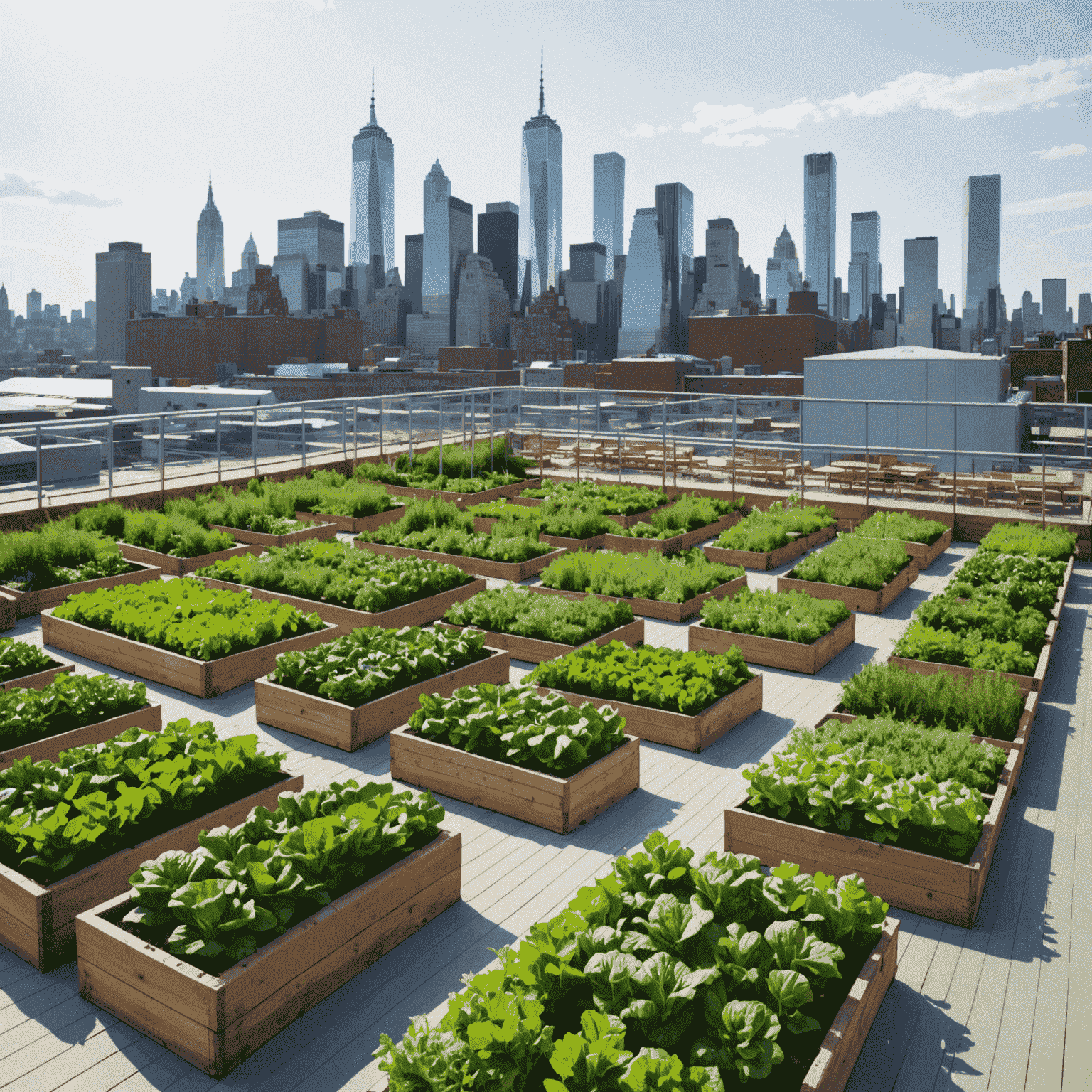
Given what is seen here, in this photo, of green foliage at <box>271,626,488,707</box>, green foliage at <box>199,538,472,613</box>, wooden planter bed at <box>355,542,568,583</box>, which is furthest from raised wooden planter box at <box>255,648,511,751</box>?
wooden planter bed at <box>355,542,568,583</box>

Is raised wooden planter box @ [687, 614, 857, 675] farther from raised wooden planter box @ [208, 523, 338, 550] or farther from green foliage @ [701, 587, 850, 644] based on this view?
raised wooden planter box @ [208, 523, 338, 550]

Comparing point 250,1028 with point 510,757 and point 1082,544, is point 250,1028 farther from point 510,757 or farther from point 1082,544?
point 1082,544

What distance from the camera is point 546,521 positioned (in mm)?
12812

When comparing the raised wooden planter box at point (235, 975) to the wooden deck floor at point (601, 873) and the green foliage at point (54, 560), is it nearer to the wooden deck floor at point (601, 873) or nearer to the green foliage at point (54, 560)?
the wooden deck floor at point (601, 873)

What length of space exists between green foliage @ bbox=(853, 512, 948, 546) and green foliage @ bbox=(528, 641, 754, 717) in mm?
5739

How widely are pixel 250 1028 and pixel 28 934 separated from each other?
1346mm

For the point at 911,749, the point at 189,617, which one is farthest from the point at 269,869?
the point at 189,617

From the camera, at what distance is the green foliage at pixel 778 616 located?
8508 millimetres

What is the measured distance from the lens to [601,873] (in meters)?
5.00

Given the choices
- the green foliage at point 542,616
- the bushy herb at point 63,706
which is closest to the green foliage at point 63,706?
the bushy herb at point 63,706

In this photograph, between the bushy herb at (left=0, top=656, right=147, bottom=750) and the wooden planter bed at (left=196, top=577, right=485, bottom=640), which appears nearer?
the bushy herb at (left=0, top=656, right=147, bottom=750)

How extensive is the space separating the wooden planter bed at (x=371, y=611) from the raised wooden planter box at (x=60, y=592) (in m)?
0.63

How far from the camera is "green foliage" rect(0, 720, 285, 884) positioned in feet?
14.1

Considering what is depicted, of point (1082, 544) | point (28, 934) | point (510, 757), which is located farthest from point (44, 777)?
point (1082, 544)
